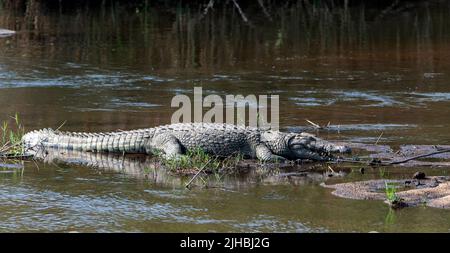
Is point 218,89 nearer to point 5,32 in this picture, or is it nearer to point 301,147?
point 301,147

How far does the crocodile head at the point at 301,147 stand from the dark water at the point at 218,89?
2.12ft

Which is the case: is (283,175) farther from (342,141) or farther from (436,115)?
(436,115)

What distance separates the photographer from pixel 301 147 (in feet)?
27.5

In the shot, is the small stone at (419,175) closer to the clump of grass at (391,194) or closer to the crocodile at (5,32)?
the clump of grass at (391,194)

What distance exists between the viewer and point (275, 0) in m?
21.7

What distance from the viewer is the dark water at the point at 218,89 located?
6.25 meters

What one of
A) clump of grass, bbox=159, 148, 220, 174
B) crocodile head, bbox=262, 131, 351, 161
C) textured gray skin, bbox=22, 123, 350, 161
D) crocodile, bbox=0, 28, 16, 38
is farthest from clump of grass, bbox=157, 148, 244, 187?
crocodile, bbox=0, 28, 16, 38

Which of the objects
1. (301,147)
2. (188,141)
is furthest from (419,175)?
(188,141)

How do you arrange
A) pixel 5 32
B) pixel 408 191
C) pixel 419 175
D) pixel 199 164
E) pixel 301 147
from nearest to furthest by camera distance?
pixel 408 191
pixel 419 175
pixel 199 164
pixel 301 147
pixel 5 32

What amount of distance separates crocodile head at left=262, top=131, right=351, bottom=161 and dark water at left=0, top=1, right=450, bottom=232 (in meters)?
0.65

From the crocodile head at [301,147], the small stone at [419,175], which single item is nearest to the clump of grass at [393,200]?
the small stone at [419,175]

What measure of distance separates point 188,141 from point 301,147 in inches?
40.8

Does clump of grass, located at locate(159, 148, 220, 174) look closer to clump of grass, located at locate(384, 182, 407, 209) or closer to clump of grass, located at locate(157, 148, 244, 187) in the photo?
clump of grass, located at locate(157, 148, 244, 187)

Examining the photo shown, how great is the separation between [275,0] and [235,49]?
644 centimetres
